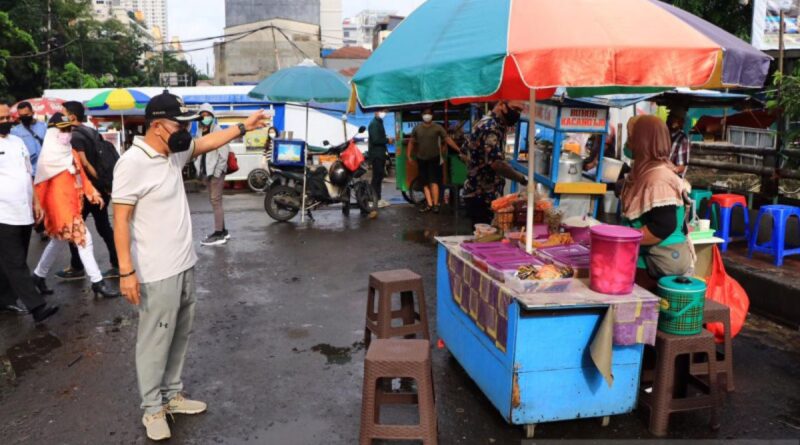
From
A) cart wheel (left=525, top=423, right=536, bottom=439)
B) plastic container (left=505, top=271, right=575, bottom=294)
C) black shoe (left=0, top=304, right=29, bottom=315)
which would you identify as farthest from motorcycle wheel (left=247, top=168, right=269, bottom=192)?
cart wheel (left=525, top=423, right=536, bottom=439)

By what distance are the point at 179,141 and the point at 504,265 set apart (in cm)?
206

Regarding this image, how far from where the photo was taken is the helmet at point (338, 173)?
35.4 ft

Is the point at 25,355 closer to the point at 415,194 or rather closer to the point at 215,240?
the point at 215,240

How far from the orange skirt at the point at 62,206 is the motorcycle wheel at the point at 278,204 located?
4508mm

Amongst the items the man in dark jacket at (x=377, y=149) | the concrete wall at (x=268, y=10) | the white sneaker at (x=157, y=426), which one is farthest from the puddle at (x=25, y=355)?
the concrete wall at (x=268, y=10)

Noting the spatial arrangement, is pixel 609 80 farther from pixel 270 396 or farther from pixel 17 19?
pixel 17 19

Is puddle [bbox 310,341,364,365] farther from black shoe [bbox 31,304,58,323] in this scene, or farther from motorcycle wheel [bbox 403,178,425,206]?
motorcycle wheel [bbox 403,178,425,206]

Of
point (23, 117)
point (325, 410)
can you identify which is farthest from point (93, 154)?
point (325, 410)

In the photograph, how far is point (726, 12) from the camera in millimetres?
10531

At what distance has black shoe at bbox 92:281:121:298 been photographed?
6.56m

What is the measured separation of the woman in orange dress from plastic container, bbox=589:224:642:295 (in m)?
5.11

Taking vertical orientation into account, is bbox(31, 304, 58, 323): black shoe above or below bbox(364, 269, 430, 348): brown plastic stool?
below

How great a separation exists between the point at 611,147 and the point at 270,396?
1101 cm

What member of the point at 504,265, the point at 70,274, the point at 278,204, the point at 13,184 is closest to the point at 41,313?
the point at 13,184
